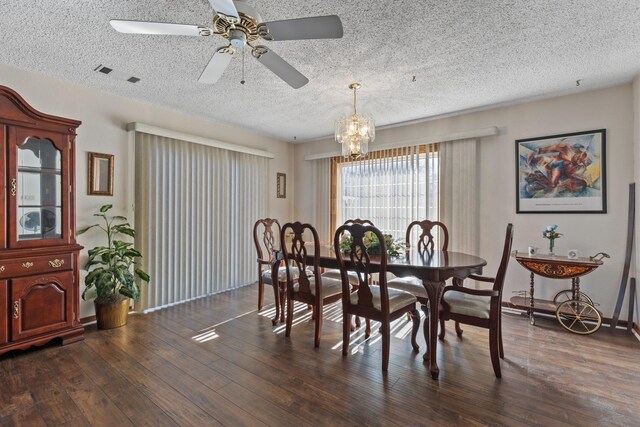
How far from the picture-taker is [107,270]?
3.20 m

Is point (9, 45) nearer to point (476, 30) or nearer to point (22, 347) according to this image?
point (22, 347)

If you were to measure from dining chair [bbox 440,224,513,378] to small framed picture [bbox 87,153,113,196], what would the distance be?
3629 millimetres

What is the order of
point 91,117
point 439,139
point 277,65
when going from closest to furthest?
point 277,65
point 91,117
point 439,139

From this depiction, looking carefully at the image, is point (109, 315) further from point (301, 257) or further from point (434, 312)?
point (434, 312)

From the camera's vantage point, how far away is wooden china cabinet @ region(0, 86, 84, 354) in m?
2.55

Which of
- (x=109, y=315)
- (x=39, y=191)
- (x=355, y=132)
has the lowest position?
(x=109, y=315)

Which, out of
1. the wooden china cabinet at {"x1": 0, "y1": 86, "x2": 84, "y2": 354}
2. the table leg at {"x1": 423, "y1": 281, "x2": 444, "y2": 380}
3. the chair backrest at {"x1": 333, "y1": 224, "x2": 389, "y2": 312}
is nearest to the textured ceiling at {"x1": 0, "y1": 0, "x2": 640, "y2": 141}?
the wooden china cabinet at {"x1": 0, "y1": 86, "x2": 84, "y2": 354}

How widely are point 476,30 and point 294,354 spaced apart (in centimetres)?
286

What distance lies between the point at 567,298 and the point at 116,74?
17.1 ft

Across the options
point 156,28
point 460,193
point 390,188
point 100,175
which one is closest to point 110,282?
point 100,175

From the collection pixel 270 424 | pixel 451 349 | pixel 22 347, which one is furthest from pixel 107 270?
pixel 451 349

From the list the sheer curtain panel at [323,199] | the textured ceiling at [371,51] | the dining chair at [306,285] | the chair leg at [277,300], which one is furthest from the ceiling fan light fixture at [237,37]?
the sheer curtain panel at [323,199]

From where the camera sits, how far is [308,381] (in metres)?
2.22

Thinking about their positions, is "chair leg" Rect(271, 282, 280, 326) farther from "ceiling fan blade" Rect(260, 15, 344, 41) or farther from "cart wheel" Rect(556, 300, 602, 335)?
"cart wheel" Rect(556, 300, 602, 335)
